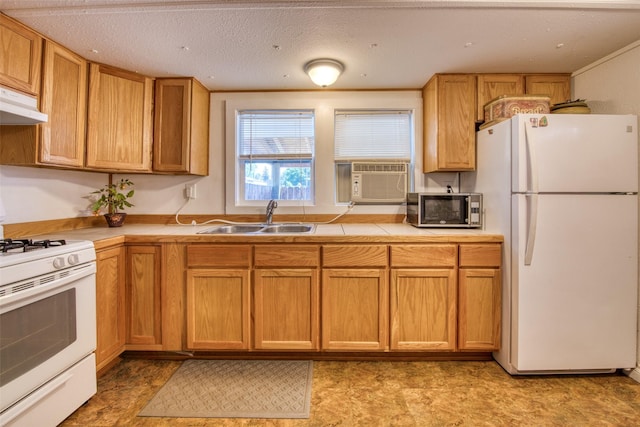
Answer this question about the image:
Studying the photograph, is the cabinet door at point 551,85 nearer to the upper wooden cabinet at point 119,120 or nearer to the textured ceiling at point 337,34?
the textured ceiling at point 337,34

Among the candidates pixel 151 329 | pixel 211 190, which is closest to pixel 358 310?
pixel 151 329

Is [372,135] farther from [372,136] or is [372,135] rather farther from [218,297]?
[218,297]

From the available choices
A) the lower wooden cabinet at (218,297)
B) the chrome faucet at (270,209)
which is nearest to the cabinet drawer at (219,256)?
the lower wooden cabinet at (218,297)

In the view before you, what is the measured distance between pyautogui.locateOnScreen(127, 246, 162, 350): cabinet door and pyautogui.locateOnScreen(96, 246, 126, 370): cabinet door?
4 cm

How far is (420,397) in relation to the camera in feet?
5.61

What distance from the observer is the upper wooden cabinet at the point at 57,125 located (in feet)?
5.80

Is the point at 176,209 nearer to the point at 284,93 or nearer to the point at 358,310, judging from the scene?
the point at 284,93

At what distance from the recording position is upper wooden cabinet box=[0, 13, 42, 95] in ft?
5.23

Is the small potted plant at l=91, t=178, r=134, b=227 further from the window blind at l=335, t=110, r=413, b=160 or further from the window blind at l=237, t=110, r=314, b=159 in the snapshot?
the window blind at l=335, t=110, r=413, b=160

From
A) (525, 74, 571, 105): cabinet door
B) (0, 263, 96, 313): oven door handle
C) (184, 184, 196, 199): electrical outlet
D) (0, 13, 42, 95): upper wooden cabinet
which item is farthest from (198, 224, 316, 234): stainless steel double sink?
(525, 74, 571, 105): cabinet door

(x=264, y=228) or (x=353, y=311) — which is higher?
(x=264, y=228)

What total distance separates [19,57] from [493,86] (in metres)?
3.07

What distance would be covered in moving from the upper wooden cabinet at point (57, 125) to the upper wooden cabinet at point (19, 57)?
45 mm

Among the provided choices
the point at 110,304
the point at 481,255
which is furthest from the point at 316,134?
the point at 110,304
